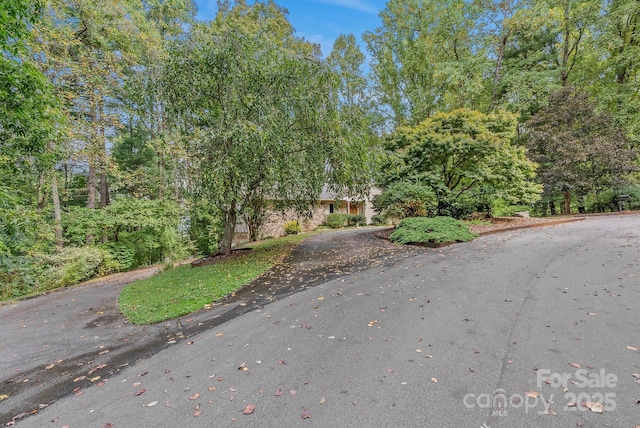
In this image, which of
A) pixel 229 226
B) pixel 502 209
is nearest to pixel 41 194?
pixel 229 226

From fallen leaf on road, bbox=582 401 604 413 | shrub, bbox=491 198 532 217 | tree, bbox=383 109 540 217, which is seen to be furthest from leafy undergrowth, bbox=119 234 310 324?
shrub, bbox=491 198 532 217

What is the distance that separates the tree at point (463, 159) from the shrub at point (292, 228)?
7.39 meters

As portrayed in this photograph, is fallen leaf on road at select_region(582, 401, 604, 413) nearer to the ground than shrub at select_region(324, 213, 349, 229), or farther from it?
nearer to the ground

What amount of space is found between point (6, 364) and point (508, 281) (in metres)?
7.89

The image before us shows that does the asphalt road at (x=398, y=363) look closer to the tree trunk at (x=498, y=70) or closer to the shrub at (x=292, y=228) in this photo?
the shrub at (x=292, y=228)

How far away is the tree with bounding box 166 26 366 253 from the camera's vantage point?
6789mm

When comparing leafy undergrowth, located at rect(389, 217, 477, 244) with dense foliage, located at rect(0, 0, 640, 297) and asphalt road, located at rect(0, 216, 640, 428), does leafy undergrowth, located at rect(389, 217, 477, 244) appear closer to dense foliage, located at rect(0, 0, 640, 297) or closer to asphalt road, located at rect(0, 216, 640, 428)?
dense foliage, located at rect(0, 0, 640, 297)

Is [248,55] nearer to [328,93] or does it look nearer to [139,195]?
[328,93]

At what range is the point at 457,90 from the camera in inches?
722

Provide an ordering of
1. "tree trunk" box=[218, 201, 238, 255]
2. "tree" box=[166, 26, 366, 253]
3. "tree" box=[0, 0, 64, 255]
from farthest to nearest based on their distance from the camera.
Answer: "tree trunk" box=[218, 201, 238, 255] < "tree" box=[166, 26, 366, 253] < "tree" box=[0, 0, 64, 255]

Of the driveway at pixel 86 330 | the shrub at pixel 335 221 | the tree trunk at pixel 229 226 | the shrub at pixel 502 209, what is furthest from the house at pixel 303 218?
the driveway at pixel 86 330

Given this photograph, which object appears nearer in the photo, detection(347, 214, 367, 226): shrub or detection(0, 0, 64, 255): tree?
detection(0, 0, 64, 255): tree

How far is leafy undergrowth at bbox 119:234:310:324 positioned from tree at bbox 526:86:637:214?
15558 millimetres

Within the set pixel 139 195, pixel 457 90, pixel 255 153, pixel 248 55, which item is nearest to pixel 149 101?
pixel 248 55
